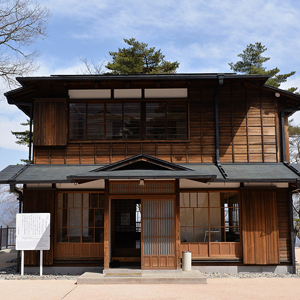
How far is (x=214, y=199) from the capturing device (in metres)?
12.6

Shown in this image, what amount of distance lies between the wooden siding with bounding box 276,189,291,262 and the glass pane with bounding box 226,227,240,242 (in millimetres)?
1434

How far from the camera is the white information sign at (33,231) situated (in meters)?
11.8

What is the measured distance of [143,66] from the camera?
95.0ft

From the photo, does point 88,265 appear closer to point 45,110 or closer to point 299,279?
point 45,110

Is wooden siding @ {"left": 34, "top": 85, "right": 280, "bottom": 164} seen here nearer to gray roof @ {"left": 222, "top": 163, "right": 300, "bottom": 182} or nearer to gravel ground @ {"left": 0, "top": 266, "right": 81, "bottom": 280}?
gray roof @ {"left": 222, "top": 163, "right": 300, "bottom": 182}

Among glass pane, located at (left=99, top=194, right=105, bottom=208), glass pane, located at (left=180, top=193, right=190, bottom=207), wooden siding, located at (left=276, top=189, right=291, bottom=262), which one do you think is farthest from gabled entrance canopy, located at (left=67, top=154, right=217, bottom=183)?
wooden siding, located at (left=276, top=189, right=291, bottom=262)

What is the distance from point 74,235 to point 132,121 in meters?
4.40

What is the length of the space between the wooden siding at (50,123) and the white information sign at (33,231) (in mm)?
2648

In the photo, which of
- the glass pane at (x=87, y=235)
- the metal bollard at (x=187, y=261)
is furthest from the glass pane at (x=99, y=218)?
the metal bollard at (x=187, y=261)

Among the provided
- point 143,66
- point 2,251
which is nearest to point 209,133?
point 2,251

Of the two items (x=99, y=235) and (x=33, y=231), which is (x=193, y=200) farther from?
(x=33, y=231)

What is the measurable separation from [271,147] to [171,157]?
3.54 metres

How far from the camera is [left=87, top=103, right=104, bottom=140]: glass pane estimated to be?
43.9 feet

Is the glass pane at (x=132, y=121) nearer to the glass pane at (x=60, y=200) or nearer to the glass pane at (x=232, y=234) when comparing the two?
the glass pane at (x=60, y=200)
